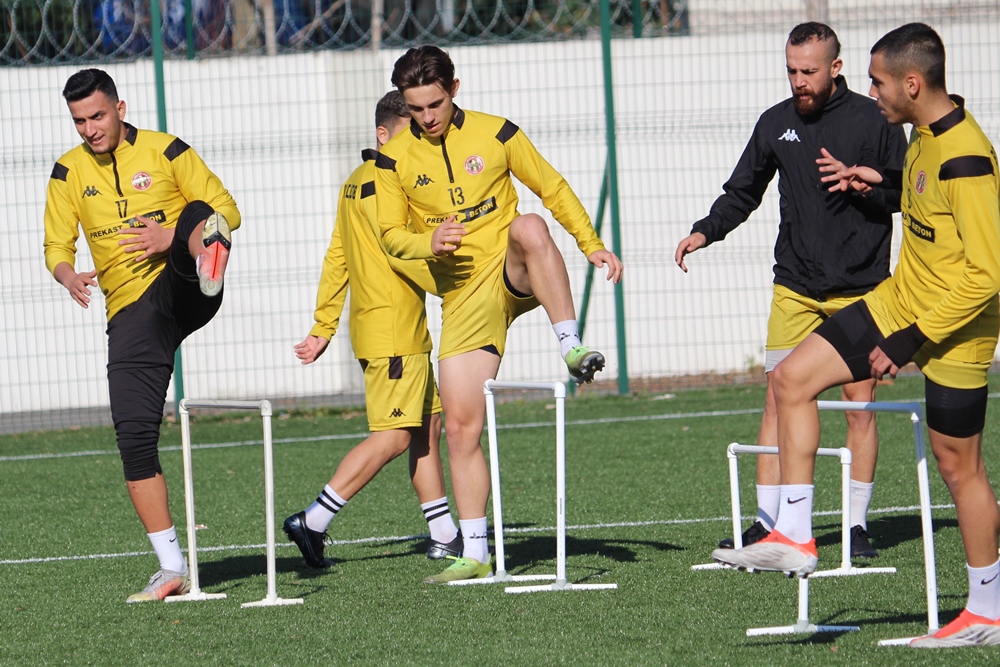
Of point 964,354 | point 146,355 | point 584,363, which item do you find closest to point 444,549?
point 584,363

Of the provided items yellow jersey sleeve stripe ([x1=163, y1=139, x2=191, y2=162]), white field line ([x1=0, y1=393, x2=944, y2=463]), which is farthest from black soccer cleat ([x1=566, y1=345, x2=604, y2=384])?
white field line ([x1=0, y1=393, x2=944, y2=463])

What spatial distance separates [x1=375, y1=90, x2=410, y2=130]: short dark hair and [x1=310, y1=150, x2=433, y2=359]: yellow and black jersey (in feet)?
0.82

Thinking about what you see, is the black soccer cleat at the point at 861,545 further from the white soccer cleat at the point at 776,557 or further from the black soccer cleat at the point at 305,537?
the black soccer cleat at the point at 305,537

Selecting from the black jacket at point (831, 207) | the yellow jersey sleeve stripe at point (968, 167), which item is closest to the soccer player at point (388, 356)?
the black jacket at point (831, 207)

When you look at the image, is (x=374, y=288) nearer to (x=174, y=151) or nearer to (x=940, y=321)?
(x=174, y=151)

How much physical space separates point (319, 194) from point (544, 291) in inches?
320

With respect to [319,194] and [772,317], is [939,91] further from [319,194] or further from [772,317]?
[319,194]

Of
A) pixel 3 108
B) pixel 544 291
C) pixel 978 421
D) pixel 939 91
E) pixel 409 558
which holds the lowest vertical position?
pixel 409 558

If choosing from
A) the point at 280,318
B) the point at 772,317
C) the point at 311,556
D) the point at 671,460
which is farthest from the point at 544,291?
the point at 280,318

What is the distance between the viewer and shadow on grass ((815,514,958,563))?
6531 mm

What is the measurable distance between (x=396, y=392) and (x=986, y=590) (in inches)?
120

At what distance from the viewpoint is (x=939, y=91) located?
4543mm

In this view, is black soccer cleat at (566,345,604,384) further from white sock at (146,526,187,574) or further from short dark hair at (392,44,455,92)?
white sock at (146,526,187,574)

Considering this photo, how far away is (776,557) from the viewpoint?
450 centimetres
